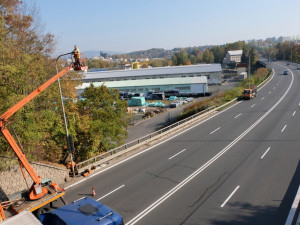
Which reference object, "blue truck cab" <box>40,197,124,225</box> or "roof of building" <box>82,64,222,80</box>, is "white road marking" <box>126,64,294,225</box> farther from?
"roof of building" <box>82,64,222,80</box>

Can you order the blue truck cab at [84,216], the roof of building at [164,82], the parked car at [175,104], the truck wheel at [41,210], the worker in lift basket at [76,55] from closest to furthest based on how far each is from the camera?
the blue truck cab at [84,216]
the truck wheel at [41,210]
the worker in lift basket at [76,55]
the parked car at [175,104]
the roof of building at [164,82]

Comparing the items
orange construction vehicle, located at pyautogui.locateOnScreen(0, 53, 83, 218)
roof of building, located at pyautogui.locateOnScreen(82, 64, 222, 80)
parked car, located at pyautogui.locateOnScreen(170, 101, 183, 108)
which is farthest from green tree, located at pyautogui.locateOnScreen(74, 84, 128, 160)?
roof of building, located at pyautogui.locateOnScreen(82, 64, 222, 80)

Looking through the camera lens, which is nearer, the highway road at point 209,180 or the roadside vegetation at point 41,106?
the highway road at point 209,180

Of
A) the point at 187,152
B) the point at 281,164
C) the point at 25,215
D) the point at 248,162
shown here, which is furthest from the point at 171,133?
the point at 25,215

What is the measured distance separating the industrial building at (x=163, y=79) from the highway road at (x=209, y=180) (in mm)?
42673

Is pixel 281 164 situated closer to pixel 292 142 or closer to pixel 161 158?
pixel 292 142

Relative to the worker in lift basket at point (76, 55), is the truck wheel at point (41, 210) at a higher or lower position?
lower

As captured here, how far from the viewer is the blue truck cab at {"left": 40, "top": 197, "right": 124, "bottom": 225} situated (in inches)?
348

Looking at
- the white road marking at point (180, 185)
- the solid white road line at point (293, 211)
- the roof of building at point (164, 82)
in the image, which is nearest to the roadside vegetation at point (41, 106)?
the white road marking at point (180, 185)

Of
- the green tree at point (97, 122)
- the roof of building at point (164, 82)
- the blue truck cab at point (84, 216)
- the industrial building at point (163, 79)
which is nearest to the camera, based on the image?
the blue truck cab at point (84, 216)

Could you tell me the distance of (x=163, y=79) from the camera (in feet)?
245

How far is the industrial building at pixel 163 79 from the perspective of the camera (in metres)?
67.9

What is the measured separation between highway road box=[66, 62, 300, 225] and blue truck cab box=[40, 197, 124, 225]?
2614 mm

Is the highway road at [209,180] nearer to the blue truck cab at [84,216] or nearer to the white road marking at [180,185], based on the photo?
the white road marking at [180,185]
